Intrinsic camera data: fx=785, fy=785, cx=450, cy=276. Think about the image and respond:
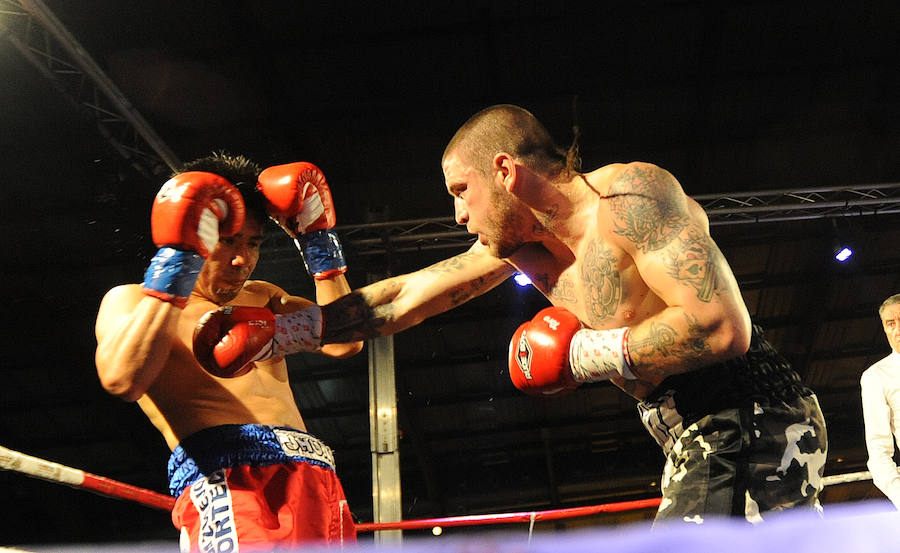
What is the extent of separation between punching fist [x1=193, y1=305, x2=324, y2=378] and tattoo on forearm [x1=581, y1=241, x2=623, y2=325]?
67cm

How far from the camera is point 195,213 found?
6.07ft

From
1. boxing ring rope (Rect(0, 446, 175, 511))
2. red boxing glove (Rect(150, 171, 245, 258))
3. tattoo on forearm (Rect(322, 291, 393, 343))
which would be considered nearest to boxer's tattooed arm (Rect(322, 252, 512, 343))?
tattoo on forearm (Rect(322, 291, 393, 343))

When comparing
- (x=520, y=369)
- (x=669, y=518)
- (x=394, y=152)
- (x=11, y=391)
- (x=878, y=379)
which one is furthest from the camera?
(x=11, y=391)

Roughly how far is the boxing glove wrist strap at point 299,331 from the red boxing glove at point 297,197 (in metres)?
0.33

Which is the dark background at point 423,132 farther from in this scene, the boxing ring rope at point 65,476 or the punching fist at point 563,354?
the punching fist at point 563,354

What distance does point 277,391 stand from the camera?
212 centimetres

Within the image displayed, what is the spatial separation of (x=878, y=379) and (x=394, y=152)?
3786 millimetres

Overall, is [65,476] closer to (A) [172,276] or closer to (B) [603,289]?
(A) [172,276]

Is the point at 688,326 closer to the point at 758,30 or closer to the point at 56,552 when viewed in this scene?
the point at 56,552

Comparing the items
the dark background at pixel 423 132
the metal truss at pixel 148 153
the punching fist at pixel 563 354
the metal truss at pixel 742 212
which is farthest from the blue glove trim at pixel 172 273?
the metal truss at pixel 742 212

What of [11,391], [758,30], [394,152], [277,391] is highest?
[758,30]

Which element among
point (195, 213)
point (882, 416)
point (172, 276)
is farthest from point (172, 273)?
point (882, 416)

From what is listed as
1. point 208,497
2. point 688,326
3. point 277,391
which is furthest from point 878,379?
point 208,497

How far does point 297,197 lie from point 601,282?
881 millimetres
